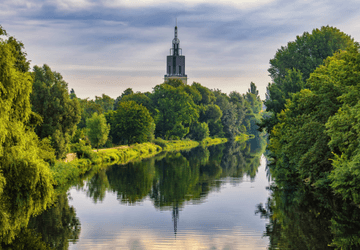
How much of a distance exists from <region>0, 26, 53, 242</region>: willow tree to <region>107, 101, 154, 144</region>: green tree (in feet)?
194

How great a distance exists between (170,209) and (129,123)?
4799 centimetres

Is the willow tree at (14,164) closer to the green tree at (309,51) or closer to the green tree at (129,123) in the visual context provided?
the green tree at (309,51)

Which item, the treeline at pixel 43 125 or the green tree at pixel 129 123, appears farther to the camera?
the green tree at pixel 129 123

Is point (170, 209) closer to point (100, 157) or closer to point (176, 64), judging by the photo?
point (100, 157)

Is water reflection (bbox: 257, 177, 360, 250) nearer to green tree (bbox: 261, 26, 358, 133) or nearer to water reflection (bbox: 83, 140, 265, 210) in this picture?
water reflection (bbox: 83, 140, 265, 210)

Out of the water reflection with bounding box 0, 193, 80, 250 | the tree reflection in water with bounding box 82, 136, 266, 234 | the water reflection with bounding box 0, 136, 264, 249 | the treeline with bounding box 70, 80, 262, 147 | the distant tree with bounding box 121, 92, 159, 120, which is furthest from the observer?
the distant tree with bounding box 121, 92, 159, 120

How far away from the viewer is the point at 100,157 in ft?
196

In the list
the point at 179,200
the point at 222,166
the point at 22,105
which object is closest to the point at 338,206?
the point at 179,200

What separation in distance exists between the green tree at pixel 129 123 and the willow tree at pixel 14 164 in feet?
194

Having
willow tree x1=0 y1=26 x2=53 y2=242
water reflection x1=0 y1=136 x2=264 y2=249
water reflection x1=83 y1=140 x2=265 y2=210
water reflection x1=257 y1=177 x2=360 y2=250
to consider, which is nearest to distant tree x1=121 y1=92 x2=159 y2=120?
water reflection x1=83 y1=140 x2=265 y2=210

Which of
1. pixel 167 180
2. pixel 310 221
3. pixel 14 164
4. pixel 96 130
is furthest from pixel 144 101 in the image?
pixel 14 164

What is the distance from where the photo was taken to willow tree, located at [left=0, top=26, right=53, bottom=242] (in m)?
17.3

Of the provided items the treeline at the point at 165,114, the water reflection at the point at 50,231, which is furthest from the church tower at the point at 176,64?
the water reflection at the point at 50,231

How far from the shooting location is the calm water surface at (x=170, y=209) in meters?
23.1
